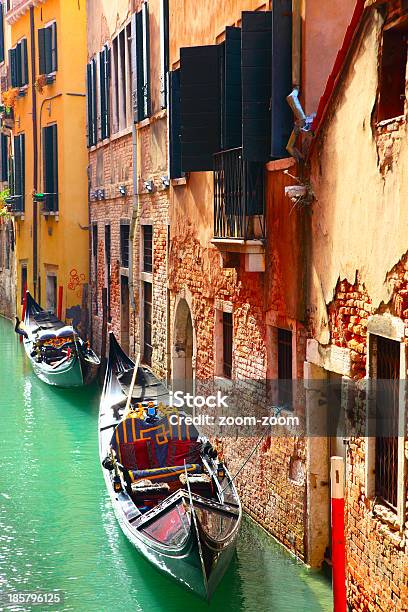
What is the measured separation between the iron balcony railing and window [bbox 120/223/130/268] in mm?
6581

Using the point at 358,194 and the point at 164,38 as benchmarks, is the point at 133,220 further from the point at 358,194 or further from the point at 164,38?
the point at 358,194

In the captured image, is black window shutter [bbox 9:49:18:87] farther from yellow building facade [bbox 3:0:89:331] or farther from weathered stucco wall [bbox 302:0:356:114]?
weathered stucco wall [bbox 302:0:356:114]

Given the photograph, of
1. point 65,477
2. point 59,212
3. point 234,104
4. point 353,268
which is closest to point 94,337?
point 59,212

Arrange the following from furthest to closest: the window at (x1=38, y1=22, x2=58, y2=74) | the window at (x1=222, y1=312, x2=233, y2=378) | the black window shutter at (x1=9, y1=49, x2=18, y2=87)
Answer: the black window shutter at (x1=9, y1=49, x2=18, y2=87)
the window at (x1=38, y1=22, x2=58, y2=74)
the window at (x1=222, y1=312, x2=233, y2=378)

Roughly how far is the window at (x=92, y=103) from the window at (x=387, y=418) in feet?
39.2

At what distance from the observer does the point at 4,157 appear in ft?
84.7

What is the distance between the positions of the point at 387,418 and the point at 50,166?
14458 mm

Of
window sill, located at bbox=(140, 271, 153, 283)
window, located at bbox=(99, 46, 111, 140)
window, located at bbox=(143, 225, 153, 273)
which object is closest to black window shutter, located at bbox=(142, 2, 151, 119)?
window, located at bbox=(143, 225, 153, 273)

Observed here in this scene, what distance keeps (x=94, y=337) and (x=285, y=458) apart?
10549 millimetres

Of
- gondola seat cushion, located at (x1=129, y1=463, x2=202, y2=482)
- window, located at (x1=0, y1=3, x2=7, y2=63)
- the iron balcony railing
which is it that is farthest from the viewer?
window, located at (x1=0, y1=3, x2=7, y2=63)

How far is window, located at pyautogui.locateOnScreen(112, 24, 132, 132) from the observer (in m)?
14.4

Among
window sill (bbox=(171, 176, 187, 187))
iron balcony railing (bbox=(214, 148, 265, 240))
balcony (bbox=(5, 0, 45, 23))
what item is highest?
balcony (bbox=(5, 0, 45, 23))

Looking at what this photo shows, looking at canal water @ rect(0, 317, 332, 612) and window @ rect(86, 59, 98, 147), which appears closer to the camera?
canal water @ rect(0, 317, 332, 612)

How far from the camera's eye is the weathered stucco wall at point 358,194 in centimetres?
566
